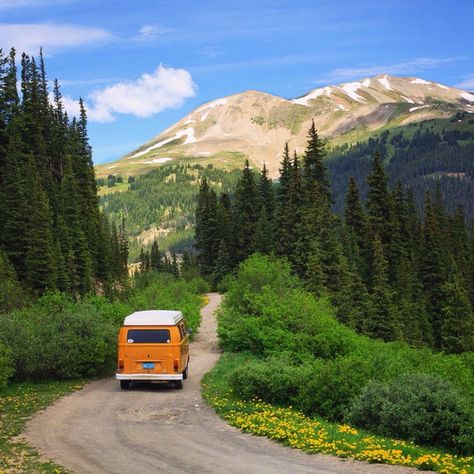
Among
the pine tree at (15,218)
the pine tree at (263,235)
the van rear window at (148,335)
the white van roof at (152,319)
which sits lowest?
the van rear window at (148,335)

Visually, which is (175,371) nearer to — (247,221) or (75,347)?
(75,347)

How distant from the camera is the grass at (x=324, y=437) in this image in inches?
428

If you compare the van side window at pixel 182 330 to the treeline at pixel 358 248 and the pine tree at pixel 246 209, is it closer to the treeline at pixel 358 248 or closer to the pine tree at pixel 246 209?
the treeline at pixel 358 248

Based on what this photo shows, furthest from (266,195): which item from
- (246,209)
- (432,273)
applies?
(432,273)

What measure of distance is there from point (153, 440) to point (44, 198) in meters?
48.3

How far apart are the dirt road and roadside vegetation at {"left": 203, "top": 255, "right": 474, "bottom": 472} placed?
0.58 metres

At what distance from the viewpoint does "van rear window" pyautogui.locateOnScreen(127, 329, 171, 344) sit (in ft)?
66.0

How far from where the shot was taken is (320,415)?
1644 cm

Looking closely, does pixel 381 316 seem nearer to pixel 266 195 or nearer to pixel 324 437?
pixel 266 195

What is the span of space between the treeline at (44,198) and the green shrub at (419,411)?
28.6 metres

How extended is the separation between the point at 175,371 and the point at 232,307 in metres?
13.7

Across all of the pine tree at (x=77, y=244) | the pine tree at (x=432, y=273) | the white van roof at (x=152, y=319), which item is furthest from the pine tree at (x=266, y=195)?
the white van roof at (x=152, y=319)

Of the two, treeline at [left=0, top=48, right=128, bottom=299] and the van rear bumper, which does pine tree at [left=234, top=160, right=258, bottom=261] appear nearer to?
treeline at [left=0, top=48, right=128, bottom=299]

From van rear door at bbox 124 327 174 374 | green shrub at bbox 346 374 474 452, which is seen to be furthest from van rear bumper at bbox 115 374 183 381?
green shrub at bbox 346 374 474 452
